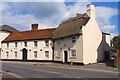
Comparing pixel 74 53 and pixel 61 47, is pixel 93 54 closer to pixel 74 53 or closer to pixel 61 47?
pixel 74 53

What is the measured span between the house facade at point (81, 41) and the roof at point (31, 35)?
5745 mm

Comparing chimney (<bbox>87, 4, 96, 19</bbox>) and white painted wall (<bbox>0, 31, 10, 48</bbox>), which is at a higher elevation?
chimney (<bbox>87, 4, 96, 19</bbox>)

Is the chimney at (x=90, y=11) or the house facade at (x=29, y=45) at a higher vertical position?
the chimney at (x=90, y=11)

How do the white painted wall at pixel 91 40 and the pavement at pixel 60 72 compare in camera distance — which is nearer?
the pavement at pixel 60 72

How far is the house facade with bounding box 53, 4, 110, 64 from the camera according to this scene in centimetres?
3622

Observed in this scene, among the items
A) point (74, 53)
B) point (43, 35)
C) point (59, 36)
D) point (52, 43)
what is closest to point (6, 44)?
point (43, 35)

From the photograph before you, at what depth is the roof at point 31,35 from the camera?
48.1 meters

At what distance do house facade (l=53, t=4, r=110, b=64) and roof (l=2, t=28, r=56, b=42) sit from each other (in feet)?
18.8

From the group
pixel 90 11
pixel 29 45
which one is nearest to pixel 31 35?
pixel 29 45

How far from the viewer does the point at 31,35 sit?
168 feet

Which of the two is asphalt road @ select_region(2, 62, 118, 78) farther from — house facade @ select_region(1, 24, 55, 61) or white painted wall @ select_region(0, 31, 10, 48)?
white painted wall @ select_region(0, 31, 10, 48)

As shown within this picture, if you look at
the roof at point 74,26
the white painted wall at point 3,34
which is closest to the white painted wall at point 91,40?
the roof at point 74,26

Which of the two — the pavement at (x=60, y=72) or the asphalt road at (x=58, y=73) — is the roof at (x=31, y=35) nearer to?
the pavement at (x=60, y=72)

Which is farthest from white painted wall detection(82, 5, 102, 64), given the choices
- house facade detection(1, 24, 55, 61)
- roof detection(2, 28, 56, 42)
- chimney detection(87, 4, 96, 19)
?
roof detection(2, 28, 56, 42)
